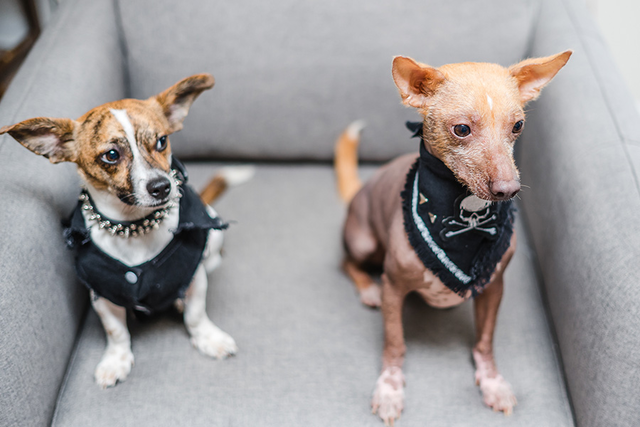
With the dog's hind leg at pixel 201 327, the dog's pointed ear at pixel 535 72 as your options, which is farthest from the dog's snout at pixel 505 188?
the dog's hind leg at pixel 201 327

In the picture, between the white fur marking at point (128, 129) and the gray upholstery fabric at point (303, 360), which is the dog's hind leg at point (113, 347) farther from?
the white fur marking at point (128, 129)

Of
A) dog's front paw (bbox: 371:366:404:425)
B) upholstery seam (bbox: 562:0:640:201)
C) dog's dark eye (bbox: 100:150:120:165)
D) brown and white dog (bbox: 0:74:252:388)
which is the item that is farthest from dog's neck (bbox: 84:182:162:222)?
upholstery seam (bbox: 562:0:640:201)

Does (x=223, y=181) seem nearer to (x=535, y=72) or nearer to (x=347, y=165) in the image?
(x=347, y=165)

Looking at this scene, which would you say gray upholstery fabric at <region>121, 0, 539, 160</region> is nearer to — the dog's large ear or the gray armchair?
the gray armchair

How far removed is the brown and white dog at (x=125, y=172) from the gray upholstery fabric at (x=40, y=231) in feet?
0.42

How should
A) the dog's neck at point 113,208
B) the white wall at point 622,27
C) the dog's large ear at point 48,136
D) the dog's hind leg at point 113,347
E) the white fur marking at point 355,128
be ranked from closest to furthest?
the dog's large ear at point 48,136
the dog's neck at point 113,208
the dog's hind leg at point 113,347
the white fur marking at point 355,128
the white wall at point 622,27

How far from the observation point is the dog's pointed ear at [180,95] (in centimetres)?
136

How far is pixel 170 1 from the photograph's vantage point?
6.23 ft

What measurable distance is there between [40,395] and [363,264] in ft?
3.33

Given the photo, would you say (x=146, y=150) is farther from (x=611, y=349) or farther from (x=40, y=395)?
(x=611, y=349)

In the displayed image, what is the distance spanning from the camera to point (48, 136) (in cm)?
125

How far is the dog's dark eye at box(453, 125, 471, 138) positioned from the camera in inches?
43.1

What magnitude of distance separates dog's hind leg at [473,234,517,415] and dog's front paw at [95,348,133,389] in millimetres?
983

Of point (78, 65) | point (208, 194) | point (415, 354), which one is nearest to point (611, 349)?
point (415, 354)
